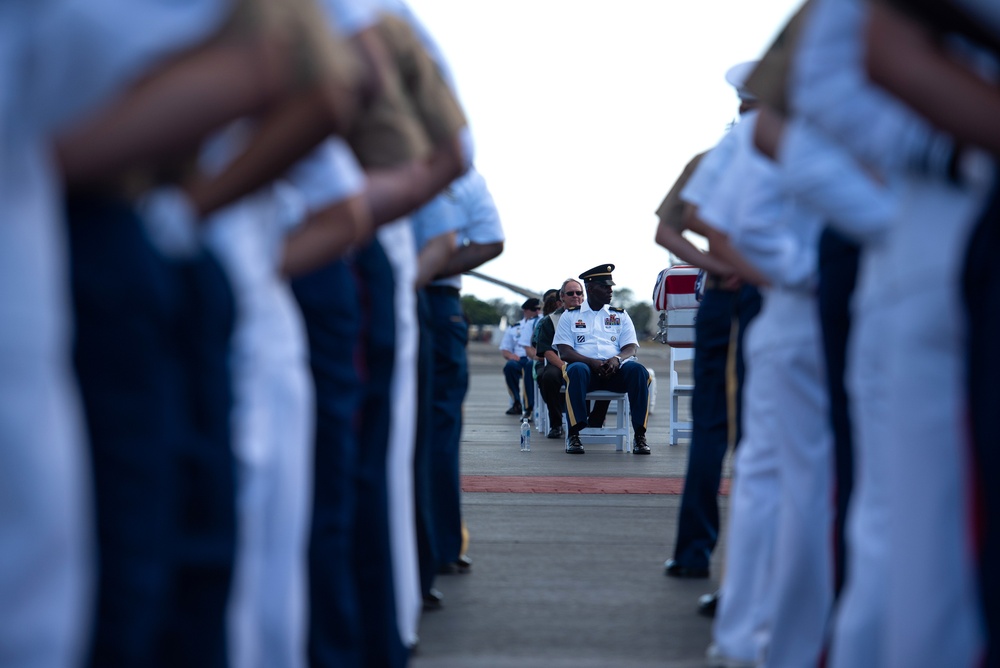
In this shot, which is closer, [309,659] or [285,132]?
[285,132]

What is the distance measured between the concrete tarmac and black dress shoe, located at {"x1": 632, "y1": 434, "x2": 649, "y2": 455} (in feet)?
6.49

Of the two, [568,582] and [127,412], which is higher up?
[127,412]

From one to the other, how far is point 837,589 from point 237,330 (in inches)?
66.5

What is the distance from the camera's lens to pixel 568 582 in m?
5.34

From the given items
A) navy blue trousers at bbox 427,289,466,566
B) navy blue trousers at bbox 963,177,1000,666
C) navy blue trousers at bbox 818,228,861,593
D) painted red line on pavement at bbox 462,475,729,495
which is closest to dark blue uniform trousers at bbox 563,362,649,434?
painted red line on pavement at bbox 462,475,729,495

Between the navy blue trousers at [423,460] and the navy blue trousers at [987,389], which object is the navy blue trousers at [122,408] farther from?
the navy blue trousers at [423,460]

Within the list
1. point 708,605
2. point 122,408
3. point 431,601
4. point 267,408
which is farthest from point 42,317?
point 708,605

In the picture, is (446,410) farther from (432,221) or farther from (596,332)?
(596,332)

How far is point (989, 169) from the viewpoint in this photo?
2086mm

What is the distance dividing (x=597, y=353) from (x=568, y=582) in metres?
7.52

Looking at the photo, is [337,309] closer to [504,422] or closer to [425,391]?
[425,391]

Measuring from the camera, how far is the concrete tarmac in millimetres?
4191

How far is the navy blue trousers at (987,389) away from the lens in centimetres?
189

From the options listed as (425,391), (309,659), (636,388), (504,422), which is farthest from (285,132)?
(504,422)
